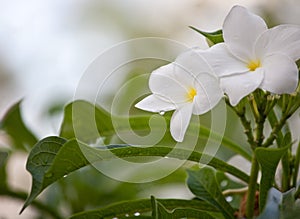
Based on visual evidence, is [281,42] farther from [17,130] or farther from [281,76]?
[17,130]

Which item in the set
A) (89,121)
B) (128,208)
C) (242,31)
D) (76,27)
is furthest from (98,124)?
(76,27)

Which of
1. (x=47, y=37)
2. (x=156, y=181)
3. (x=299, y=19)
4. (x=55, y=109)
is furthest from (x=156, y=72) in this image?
(x=47, y=37)

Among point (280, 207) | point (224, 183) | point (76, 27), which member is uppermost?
point (280, 207)

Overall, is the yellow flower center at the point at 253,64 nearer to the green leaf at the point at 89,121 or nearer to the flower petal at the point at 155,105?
the flower petal at the point at 155,105

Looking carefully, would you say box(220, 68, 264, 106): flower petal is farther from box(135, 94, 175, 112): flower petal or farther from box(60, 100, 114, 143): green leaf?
box(60, 100, 114, 143): green leaf

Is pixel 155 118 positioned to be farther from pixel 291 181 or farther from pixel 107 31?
pixel 107 31

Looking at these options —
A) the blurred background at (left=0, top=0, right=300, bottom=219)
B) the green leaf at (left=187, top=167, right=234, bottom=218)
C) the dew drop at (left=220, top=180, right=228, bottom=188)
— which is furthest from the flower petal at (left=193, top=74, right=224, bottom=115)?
the blurred background at (left=0, top=0, right=300, bottom=219)

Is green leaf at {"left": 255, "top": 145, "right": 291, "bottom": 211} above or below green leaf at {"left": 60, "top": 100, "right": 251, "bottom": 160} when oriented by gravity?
above

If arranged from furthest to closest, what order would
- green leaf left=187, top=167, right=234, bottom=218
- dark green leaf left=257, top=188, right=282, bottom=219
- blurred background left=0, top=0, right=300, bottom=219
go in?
blurred background left=0, top=0, right=300, bottom=219 → green leaf left=187, top=167, right=234, bottom=218 → dark green leaf left=257, top=188, right=282, bottom=219
